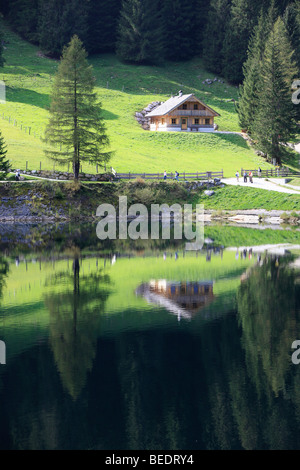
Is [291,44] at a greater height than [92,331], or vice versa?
[291,44]

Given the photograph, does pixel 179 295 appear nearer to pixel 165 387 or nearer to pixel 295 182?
pixel 165 387

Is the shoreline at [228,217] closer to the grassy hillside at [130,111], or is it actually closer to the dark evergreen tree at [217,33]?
the grassy hillside at [130,111]

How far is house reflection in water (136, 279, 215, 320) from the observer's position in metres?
34.2

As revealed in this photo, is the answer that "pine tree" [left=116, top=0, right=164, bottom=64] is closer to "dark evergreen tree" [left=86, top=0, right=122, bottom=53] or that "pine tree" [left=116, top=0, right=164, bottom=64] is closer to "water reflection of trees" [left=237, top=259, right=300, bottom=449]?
"dark evergreen tree" [left=86, top=0, right=122, bottom=53]

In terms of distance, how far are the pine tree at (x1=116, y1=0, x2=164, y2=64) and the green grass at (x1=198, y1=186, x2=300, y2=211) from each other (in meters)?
63.9

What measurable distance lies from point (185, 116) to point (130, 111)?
11.1m

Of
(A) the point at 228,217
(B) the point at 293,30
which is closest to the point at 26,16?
(B) the point at 293,30

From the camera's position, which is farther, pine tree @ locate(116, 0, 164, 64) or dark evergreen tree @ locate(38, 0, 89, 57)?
pine tree @ locate(116, 0, 164, 64)

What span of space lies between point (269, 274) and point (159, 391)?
21257 mm

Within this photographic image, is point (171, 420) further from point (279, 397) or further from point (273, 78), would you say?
point (273, 78)

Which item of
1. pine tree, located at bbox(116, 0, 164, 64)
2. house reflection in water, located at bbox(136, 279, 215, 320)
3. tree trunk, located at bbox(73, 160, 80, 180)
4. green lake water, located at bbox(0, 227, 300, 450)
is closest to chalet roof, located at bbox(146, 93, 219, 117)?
pine tree, located at bbox(116, 0, 164, 64)

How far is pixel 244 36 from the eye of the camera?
129 metres

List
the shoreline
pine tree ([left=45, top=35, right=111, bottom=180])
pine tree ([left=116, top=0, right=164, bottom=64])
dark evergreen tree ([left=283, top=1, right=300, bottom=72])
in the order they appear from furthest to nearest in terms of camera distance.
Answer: pine tree ([left=116, top=0, right=164, bottom=64]) → dark evergreen tree ([left=283, top=1, right=300, bottom=72]) → pine tree ([left=45, top=35, right=111, bottom=180]) → the shoreline

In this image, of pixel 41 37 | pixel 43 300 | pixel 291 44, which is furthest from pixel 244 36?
pixel 43 300
